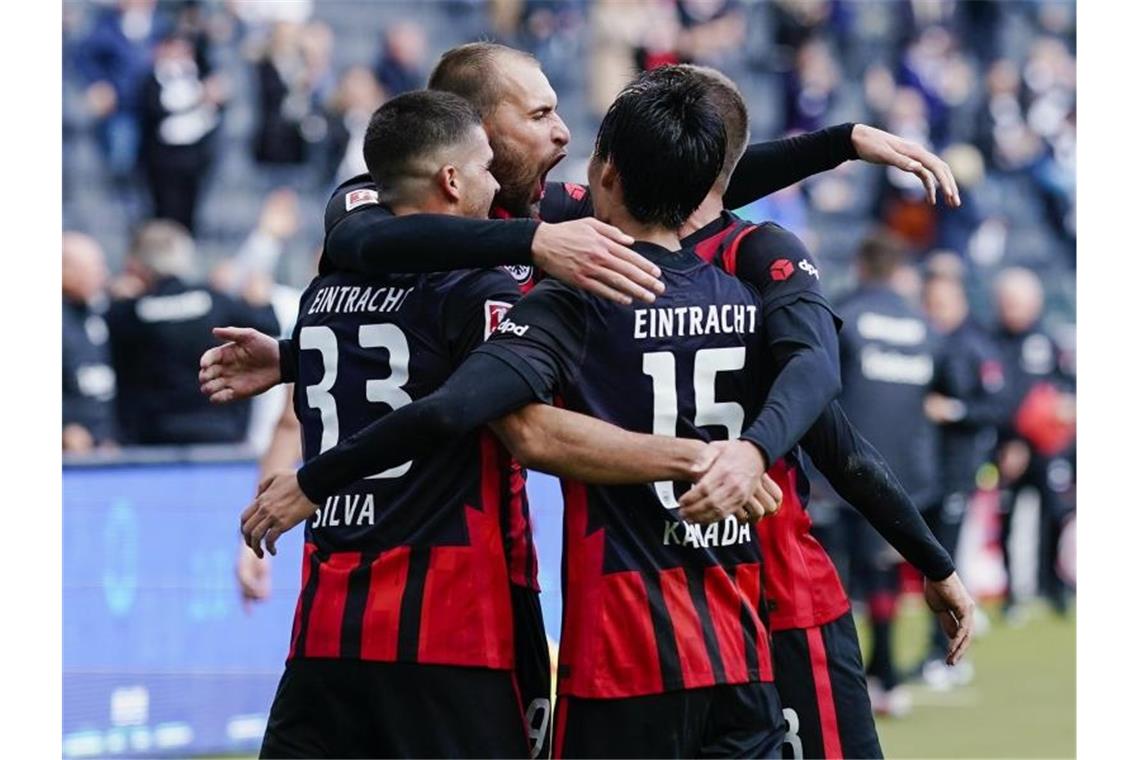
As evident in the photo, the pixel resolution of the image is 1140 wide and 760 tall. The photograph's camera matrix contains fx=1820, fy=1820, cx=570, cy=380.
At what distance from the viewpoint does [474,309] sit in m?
4.14

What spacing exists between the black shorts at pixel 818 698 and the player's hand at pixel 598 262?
1.08 meters

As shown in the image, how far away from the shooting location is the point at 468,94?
4.83 meters

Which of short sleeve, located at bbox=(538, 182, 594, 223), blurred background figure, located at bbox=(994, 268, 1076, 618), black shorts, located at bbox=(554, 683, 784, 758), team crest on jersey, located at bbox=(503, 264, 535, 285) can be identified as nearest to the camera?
black shorts, located at bbox=(554, 683, 784, 758)

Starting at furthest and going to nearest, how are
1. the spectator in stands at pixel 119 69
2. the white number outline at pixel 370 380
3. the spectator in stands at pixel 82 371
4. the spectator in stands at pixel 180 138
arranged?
the spectator in stands at pixel 119 69, the spectator in stands at pixel 180 138, the spectator in stands at pixel 82 371, the white number outline at pixel 370 380

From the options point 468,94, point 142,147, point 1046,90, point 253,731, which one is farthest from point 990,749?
point 1046,90

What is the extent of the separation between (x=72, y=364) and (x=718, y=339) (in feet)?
25.2

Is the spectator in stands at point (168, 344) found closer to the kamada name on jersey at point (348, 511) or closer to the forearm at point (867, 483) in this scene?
the kamada name on jersey at point (348, 511)

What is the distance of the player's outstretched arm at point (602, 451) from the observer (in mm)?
3801

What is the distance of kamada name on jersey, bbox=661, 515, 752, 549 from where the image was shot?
3969 mm

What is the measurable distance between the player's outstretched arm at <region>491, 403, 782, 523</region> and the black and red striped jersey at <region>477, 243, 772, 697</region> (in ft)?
0.23

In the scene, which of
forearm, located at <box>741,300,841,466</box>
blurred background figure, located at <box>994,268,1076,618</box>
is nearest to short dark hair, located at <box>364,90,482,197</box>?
forearm, located at <box>741,300,841,466</box>

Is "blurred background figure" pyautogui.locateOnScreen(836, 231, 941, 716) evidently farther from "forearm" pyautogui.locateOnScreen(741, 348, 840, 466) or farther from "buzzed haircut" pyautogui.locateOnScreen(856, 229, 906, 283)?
"forearm" pyautogui.locateOnScreen(741, 348, 840, 466)

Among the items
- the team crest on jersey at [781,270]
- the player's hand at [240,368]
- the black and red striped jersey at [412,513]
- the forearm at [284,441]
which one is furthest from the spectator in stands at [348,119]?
the team crest on jersey at [781,270]

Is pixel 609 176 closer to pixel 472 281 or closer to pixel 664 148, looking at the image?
pixel 664 148
